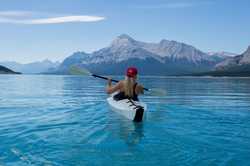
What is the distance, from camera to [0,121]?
763 inches

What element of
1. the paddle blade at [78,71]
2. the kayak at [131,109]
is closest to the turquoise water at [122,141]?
the kayak at [131,109]

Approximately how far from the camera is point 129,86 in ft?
65.1

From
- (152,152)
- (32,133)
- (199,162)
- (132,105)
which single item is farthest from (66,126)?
(199,162)

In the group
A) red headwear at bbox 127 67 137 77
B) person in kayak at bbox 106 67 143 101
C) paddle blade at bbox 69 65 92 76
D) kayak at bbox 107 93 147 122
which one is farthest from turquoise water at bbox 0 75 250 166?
paddle blade at bbox 69 65 92 76

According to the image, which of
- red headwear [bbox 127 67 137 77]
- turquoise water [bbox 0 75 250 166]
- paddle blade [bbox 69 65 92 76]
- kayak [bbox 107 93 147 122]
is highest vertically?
red headwear [bbox 127 67 137 77]

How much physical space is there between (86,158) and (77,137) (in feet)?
11.7

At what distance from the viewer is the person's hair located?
19.4 m

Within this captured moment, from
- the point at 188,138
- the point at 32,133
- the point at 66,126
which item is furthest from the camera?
the point at 66,126

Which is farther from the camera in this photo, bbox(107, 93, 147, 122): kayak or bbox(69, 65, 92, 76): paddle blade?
bbox(69, 65, 92, 76): paddle blade

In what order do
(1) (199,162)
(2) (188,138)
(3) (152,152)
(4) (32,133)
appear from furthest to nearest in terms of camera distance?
(4) (32,133)
(2) (188,138)
(3) (152,152)
(1) (199,162)

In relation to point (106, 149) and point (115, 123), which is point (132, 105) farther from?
point (106, 149)

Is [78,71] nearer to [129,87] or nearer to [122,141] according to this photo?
[129,87]

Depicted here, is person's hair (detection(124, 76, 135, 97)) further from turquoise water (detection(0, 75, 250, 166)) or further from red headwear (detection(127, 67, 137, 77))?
turquoise water (detection(0, 75, 250, 166))

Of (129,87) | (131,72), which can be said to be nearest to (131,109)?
(129,87)
